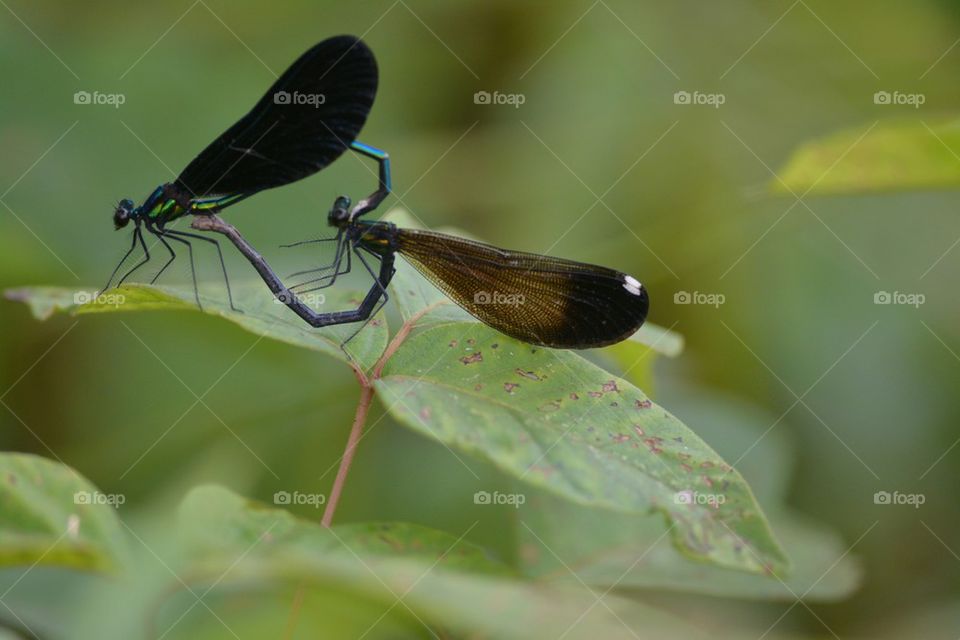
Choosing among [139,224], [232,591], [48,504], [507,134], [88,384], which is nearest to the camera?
[48,504]

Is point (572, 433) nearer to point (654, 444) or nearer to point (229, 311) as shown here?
point (654, 444)

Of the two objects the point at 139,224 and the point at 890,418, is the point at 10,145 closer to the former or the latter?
the point at 139,224

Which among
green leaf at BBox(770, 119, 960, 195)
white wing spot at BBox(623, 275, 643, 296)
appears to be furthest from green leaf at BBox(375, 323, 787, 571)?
green leaf at BBox(770, 119, 960, 195)

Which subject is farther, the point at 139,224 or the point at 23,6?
the point at 23,6

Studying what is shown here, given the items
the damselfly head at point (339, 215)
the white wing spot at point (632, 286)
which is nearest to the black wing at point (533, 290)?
the white wing spot at point (632, 286)

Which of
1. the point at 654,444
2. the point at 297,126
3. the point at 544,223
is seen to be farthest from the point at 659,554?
the point at 544,223

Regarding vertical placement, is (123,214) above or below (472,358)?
above

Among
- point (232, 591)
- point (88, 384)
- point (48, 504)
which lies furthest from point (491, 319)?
point (88, 384)
